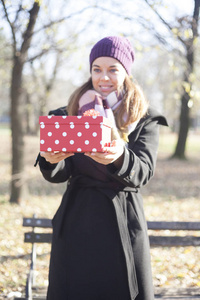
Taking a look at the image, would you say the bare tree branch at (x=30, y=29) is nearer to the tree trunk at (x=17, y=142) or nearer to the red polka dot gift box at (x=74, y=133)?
the tree trunk at (x=17, y=142)

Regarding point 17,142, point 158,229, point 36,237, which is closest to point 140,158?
point 158,229

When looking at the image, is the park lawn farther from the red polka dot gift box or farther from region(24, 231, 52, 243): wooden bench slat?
the red polka dot gift box

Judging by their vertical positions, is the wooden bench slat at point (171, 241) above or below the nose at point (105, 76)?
below

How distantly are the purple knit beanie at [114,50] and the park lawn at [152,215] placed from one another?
2.74m

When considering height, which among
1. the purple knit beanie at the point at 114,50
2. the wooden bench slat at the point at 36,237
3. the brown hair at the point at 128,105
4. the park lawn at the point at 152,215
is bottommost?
the park lawn at the point at 152,215

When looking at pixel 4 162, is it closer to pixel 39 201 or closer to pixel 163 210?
pixel 39 201

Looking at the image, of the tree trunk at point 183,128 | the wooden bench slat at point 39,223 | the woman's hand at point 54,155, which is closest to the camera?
the woman's hand at point 54,155

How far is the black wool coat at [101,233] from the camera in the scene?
224 cm

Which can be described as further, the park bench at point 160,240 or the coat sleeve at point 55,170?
the park bench at point 160,240

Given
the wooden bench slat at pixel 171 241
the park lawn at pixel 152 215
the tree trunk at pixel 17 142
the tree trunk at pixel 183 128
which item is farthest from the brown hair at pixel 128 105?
the tree trunk at pixel 183 128

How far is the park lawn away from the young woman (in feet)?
6.10

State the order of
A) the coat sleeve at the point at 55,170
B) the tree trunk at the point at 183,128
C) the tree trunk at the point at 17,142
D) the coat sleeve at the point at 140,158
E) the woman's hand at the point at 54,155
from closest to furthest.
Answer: the woman's hand at the point at 54,155 → the coat sleeve at the point at 140,158 → the coat sleeve at the point at 55,170 → the tree trunk at the point at 17,142 → the tree trunk at the point at 183,128

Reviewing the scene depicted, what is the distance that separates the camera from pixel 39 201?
28.6 ft

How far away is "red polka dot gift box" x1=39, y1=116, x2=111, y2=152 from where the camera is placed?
1801mm
